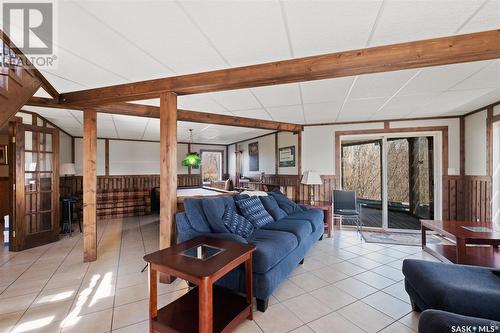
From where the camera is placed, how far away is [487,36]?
5.65 ft

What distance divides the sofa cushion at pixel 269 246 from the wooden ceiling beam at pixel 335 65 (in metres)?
1.72

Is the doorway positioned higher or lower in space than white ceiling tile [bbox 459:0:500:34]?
lower

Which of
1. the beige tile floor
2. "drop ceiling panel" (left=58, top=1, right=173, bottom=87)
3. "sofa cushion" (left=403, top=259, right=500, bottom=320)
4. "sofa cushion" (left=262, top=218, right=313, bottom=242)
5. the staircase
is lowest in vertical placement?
the beige tile floor

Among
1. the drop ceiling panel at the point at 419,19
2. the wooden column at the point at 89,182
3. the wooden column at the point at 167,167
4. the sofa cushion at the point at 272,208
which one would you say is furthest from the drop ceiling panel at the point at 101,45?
the sofa cushion at the point at 272,208

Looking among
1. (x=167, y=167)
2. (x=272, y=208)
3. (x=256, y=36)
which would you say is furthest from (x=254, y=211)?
(x=256, y=36)

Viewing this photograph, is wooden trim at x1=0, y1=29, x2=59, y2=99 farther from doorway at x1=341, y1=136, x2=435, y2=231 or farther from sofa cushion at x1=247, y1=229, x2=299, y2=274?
doorway at x1=341, y1=136, x2=435, y2=231

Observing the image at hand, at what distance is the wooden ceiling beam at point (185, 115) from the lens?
10.2 feet

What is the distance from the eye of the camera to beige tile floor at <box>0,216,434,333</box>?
1907 millimetres

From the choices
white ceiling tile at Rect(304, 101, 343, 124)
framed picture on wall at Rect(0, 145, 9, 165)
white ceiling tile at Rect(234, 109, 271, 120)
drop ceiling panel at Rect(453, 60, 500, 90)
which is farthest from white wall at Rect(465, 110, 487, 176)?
framed picture on wall at Rect(0, 145, 9, 165)

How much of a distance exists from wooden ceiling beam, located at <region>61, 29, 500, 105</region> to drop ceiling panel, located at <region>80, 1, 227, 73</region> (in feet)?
0.72

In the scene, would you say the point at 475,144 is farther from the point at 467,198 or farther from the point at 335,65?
the point at 335,65

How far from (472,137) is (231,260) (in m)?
5.09

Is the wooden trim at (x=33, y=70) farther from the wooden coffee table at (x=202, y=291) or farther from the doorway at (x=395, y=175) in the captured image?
the doorway at (x=395, y=175)

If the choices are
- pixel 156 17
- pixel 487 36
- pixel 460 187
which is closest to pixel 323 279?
pixel 487 36
